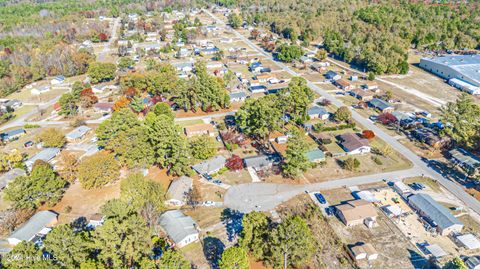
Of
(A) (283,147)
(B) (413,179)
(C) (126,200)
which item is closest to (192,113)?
(A) (283,147)

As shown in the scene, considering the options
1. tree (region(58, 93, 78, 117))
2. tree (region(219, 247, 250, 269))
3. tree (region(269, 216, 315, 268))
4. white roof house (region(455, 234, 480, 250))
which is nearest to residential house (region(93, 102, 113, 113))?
tree (region(58, 93, 78, 117))

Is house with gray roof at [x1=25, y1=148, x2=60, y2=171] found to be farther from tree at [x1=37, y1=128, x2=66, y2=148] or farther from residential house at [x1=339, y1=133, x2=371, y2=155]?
residential house at [x1=339, y1=133, x2=371, y2=155]

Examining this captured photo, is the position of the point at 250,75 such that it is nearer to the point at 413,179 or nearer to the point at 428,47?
the point at 413,179

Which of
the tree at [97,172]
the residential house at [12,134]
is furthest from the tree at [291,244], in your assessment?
the residential house at [12,134]

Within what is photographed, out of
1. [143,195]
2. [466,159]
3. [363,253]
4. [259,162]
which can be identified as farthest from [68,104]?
[466,159]

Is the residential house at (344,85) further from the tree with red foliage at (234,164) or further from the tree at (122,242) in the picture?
the tree at (122,242)

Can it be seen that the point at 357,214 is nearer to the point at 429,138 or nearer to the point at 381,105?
the point at 429,138
